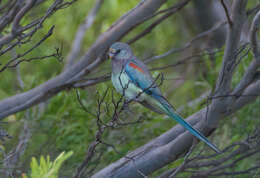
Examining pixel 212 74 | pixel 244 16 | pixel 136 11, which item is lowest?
pixel 212 74

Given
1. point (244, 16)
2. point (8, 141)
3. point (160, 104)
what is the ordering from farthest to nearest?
point (8, 141) → point (160, 104) → point (244, 16)

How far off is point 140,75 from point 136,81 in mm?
94

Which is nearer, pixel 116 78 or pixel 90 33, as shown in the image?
pixel 116 78

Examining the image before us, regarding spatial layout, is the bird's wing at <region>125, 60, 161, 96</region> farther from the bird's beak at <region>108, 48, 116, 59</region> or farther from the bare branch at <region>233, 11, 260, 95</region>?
the bare branch at <region>233, 11, 260, 95</region>

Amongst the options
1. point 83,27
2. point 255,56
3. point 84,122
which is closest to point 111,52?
point 84,122

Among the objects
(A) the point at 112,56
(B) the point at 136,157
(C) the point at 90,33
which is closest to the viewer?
(B) the point at 136,157

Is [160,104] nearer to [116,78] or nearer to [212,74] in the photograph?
[116,78]

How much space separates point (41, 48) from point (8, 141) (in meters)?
1.27

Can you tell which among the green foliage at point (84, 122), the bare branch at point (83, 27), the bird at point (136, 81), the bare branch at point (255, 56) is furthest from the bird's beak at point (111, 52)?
the bare branch at point (83, 27)

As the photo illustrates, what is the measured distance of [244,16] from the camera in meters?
2.86

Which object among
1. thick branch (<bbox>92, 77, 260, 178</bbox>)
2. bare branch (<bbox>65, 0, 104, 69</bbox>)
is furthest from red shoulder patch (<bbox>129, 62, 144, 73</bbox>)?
bare branch (<bbox>65, 0, 104, 69</bbox>)

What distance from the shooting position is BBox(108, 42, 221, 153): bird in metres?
3.87

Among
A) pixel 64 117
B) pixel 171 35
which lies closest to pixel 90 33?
pixel 171 35

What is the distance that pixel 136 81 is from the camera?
411cm
